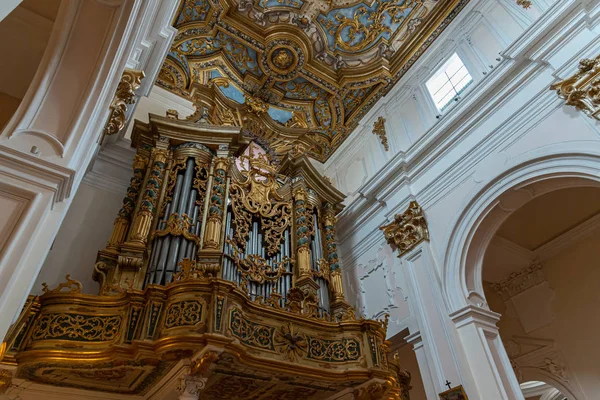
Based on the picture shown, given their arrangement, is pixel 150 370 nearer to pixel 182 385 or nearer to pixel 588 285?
pixel 182 385

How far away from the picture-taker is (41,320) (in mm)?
3352

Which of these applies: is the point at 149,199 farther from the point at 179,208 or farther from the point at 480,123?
the point at 480,123

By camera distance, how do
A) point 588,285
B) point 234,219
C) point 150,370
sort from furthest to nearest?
point 588,285 < point 234,219 < point 150,370

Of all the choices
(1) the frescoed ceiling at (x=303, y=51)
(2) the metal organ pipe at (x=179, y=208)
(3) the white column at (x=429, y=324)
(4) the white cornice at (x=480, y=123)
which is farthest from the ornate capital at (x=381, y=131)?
(2) the metal organ pipe at (x=179, y=208)

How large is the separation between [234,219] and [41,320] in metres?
3.22

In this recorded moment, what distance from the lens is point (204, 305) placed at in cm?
358

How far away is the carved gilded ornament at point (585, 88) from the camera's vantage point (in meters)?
4.89

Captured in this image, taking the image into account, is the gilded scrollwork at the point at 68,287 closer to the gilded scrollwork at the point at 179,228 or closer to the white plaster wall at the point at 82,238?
the white plaster wall at the point at 82,238

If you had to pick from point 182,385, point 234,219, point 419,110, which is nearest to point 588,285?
point 419,110

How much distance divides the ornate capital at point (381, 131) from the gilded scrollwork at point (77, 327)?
622 centimetres

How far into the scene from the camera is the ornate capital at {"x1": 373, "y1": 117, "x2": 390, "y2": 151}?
844 centimetres

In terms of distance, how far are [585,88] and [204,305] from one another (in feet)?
16.6

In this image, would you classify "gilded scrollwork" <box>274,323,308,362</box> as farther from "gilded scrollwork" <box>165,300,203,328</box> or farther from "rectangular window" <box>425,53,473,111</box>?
"rectangular window" <box>425,53,473,111</box>

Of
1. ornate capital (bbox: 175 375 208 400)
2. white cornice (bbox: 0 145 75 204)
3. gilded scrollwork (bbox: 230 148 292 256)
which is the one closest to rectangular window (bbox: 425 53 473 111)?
gilded scrollwork (bbox: 230 148 292 256)
